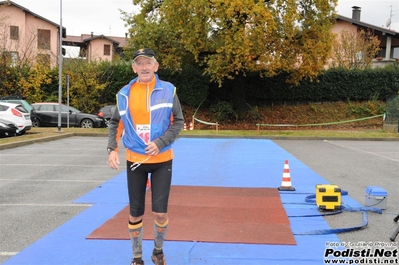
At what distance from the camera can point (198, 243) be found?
4.93 m

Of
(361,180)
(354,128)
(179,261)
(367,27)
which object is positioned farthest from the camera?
(367,27)

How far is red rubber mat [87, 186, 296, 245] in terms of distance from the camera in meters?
5.15

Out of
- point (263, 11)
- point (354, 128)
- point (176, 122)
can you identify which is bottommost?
point (354, 128)

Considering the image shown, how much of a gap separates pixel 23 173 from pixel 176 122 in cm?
727

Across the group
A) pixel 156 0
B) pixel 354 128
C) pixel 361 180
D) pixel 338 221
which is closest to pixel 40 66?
pixel 156 0

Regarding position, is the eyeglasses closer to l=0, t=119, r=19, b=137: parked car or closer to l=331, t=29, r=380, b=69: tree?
l=0, t=119, r=19, b=137: parked car

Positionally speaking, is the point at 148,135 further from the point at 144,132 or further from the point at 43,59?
the point at 43,59

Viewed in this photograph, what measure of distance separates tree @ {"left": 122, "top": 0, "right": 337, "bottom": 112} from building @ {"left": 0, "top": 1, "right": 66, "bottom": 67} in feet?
47.3

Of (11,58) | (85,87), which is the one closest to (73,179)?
(85,87)

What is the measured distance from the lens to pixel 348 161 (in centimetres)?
1283

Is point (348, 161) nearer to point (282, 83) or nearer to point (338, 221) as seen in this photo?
point (338, 221)

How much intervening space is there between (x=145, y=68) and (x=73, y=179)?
6003mm

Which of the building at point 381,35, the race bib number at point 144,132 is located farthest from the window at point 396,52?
the race bib number at point 144,132

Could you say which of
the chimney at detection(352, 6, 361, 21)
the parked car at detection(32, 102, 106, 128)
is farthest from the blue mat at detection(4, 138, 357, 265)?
the chimney at detection(352, 6, 361, 21)
